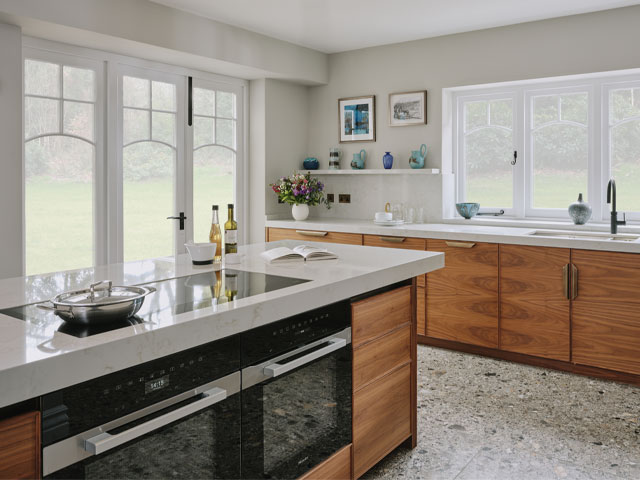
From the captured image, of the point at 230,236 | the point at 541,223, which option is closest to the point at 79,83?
the point at 230,236

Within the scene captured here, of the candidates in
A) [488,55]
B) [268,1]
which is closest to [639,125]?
[488,55]

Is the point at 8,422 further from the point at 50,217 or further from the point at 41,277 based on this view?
the point at 50,217

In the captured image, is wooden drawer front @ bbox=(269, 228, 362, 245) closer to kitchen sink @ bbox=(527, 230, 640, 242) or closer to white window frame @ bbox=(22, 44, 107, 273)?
kitchen sink @ bbox=(527, 230, 640, 242)

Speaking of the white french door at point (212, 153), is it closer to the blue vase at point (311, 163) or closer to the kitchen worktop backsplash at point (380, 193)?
the blue vase at point (311, 163)

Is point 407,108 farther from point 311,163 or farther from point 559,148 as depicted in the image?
point 559,148

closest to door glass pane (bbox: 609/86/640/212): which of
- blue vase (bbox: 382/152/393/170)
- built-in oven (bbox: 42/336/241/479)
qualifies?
blue vase (bbox: 382/152/393/170)

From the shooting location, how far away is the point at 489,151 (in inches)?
183

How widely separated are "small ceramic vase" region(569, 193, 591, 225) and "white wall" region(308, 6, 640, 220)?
95 cm

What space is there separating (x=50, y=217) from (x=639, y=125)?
13.6ft

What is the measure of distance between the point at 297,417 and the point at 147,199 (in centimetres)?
280

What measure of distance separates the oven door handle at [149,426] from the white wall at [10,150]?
93.1 inches

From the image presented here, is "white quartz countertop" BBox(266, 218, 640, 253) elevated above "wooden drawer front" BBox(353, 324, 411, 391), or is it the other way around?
"white quartz countertop" BBox(266, 218, 640, 253)

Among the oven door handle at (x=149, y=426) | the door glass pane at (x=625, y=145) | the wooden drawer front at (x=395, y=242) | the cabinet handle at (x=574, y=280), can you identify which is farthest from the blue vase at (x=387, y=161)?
the oven door handle at (x=149, y=426)

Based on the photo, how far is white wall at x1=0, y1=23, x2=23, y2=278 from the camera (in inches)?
126
